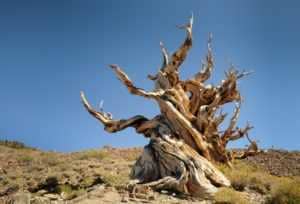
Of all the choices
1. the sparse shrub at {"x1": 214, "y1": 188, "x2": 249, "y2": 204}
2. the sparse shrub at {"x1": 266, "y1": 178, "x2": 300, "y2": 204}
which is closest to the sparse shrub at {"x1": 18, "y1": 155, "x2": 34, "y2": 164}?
the sparse shrub at {"x1": 214, "y1": 188, "x2": 249, "y2": 204}

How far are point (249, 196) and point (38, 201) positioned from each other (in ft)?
16.5

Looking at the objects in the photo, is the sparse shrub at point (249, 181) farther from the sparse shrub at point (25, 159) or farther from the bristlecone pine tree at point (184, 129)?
the sparse shrub at point (25, 159)

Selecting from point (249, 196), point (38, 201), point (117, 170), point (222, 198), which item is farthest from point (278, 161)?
point (38, 201)

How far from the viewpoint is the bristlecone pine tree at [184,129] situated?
9.58 meters

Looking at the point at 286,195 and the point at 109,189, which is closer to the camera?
the point at 286,195

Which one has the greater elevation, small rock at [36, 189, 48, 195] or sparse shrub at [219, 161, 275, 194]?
sparse shrub at [219, 161, 275, 194]

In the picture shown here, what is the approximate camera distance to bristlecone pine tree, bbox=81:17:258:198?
377 inches

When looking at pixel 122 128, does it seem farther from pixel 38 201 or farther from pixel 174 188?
pixel 38 201

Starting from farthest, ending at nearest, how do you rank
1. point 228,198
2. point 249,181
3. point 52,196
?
point 249,181, point 52,196, point 228,198

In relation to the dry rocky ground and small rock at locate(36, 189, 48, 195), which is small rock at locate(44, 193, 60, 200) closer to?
the dry rocky ground

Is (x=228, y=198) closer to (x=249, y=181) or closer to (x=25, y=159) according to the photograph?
(x=249, y=181)

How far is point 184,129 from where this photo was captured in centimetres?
1080

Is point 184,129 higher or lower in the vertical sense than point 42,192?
higher

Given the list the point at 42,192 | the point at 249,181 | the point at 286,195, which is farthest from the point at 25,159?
the point at 286,195
